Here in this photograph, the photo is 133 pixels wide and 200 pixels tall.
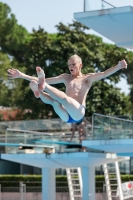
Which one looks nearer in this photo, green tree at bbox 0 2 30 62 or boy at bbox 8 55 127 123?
boy at bbox 8 55 127 123

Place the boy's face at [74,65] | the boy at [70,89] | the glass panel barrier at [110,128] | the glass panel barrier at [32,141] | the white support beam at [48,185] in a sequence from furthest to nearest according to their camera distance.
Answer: the white support beam at [48,185]
the glass panel barrier at [32,141]
the glass panel barrier at [110,128]
the boy's face at [74,65]
the boy at [70,89]

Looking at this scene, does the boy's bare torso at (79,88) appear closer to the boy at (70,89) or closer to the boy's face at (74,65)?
the boy at (70,89)

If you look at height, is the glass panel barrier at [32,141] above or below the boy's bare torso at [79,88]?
above

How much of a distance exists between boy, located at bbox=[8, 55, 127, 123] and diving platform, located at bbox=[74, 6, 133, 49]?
480 cm

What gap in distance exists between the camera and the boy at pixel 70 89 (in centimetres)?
1398

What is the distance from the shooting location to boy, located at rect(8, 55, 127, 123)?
1398 centimetres

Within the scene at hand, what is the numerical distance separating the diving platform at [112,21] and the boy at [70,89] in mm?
4804

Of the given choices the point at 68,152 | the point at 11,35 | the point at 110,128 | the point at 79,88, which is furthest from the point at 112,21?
the point at 11,35

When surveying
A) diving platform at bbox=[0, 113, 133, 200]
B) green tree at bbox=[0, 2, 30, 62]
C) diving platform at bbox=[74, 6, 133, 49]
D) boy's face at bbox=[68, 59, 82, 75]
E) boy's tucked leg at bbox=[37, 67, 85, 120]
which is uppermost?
green tree at bbox=[0, 2, 30, 62]

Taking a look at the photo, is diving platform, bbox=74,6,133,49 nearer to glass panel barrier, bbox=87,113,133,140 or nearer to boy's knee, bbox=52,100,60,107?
glass panel barrier, bbox=87,113,133,140

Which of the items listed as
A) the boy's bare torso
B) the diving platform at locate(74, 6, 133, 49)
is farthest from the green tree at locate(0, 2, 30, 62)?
the boy's bare torso

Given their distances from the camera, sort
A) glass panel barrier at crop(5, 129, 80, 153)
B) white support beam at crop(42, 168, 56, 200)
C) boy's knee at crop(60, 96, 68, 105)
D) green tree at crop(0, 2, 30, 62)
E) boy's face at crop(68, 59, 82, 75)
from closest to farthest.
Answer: boy's knee at crop(60, 96, 68, 105), boy's face at crop(68, 59, 82, 75), glass panel barrier at crop(5, 129, 80, 153), white support beam at crop(42, 168, 56, 200), green tree at crop(0, 2, 30, 62)

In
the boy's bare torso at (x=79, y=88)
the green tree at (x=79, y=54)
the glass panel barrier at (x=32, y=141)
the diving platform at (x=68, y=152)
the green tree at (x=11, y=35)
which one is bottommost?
the boy's bare torso at (x=79, y=88)

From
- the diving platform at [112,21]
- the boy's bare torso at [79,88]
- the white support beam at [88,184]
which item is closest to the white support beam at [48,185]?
the white support beam at [88,184]
